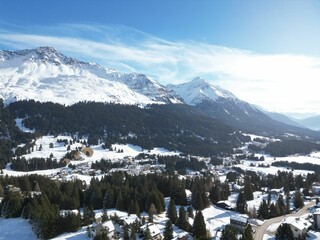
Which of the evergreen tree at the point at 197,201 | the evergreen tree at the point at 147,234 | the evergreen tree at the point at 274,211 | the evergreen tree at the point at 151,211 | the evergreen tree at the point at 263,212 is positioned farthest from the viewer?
the evergreen tree at the point at 197,201

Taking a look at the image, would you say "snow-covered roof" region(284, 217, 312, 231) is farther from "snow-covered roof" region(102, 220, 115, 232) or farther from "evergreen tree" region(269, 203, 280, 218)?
"snow-covered roof" region(102, 220, 115, 232)

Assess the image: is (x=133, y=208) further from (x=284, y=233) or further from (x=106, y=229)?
(x=284, y=233)

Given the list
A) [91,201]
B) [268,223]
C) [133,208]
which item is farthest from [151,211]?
[268,223]

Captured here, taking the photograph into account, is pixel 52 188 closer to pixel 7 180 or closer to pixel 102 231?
pixel 7 180

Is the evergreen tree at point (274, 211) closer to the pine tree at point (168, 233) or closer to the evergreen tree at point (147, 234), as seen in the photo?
the pine tree at point (168, 233)

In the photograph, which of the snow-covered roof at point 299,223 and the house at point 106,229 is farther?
the snow-covered roof at point 299,223

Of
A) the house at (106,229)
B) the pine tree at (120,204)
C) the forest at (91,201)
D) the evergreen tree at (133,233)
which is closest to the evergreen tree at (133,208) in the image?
the forest at (91,201)
